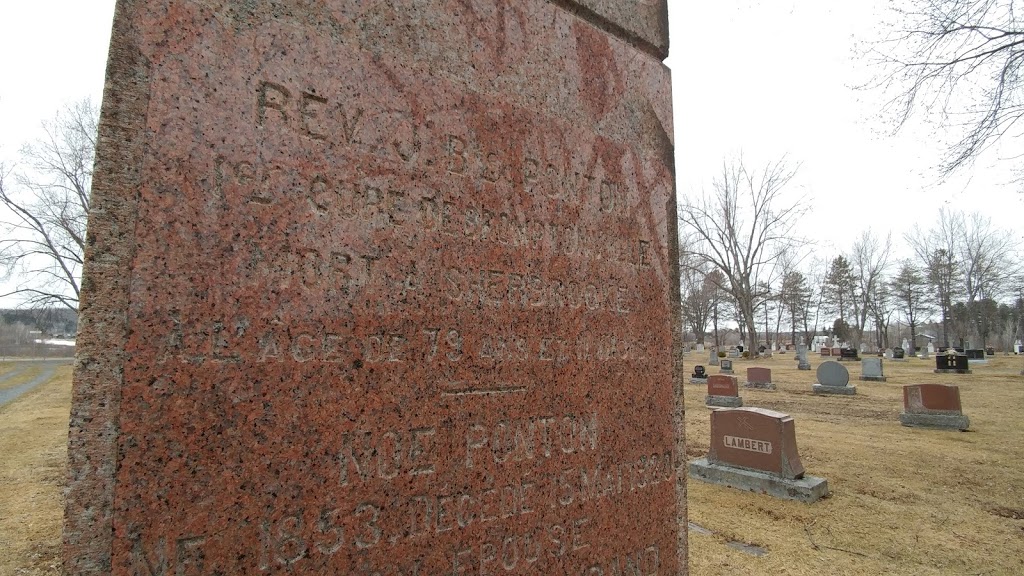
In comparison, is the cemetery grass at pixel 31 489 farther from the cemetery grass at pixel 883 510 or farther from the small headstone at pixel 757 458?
the small headstone at pixel 757 458

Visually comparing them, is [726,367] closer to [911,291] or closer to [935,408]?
[935,408]

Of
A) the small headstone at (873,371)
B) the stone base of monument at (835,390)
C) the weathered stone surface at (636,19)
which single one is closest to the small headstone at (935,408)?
the stone base of monument at (835,390)

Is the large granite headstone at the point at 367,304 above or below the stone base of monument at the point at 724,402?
above

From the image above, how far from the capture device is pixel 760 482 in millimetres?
5902

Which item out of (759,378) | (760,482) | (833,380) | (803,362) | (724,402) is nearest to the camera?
(760,482)

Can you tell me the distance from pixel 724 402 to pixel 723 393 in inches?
10.3

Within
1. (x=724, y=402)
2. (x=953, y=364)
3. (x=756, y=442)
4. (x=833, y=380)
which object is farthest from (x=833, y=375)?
(x=756, y=442)

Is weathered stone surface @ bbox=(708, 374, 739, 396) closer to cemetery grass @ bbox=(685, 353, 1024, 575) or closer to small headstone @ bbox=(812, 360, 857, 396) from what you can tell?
cemetery grass @ bbox=(685, 353, 1024, 575)

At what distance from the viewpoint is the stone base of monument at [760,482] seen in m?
5.61

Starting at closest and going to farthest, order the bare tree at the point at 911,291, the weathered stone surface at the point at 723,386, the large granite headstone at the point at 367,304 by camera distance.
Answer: the large granite headstone at the point at 367,304 < the weathered stone surface at the point at 723,386 < the bare tree at the point at 911,291

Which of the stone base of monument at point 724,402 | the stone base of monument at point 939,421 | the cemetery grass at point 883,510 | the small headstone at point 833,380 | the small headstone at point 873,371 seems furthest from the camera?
the small headstone at point 873,371

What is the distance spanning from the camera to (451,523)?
154cm

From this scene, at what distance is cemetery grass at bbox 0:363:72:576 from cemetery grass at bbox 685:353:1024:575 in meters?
5.14

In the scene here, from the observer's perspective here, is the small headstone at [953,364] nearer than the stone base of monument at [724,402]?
No
